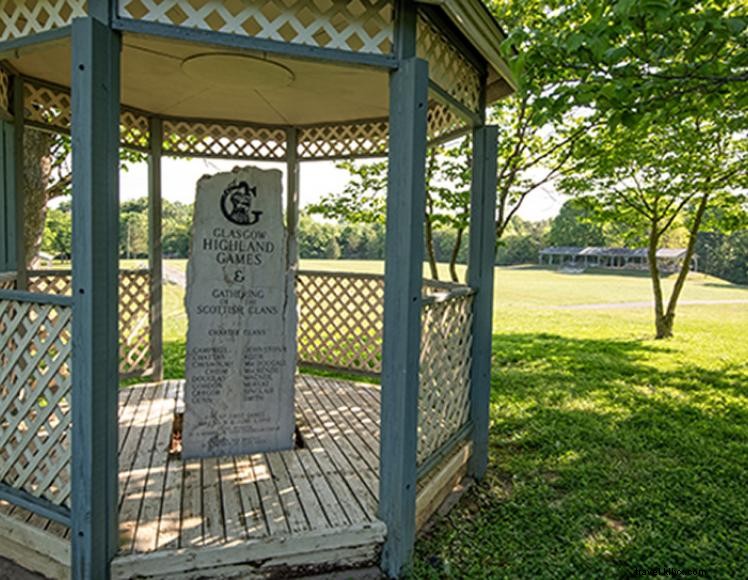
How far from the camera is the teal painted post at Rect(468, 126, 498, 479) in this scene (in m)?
3.45

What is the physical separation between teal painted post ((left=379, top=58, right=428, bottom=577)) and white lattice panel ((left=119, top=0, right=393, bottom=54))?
9.1 inches

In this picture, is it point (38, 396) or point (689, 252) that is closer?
point (38, 396)

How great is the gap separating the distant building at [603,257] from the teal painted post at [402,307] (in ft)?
181

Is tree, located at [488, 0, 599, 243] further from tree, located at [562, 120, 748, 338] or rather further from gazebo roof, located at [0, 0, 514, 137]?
gazebo roof, located at [0, 0, 514, 137]

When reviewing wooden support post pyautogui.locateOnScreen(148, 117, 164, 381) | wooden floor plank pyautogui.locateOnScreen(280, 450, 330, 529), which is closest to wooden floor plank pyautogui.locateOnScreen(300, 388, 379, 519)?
wooden floor plank pyautogui.locateOnScreen(280, 450, 330, 529)

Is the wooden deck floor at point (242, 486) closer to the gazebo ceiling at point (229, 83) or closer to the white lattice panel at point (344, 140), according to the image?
the gazebo ceiling at point (229, 83)

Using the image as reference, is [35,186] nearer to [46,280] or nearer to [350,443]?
[46,280]

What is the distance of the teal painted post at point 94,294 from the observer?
208 centimetres

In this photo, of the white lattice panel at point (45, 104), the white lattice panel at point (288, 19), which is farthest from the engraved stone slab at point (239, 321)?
the white lattice panel at point (45, 104)

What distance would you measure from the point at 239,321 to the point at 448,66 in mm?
2090

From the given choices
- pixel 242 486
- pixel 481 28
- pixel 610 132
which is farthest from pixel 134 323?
pixel 610 132

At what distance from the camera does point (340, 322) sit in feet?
19.4

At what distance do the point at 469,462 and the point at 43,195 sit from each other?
571 cm

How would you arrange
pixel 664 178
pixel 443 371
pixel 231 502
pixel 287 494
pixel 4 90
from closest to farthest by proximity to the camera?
pixel 231 502 < pixel 287 494 < pixel 443 371 < pixel 4 90 < pixel 664 178
